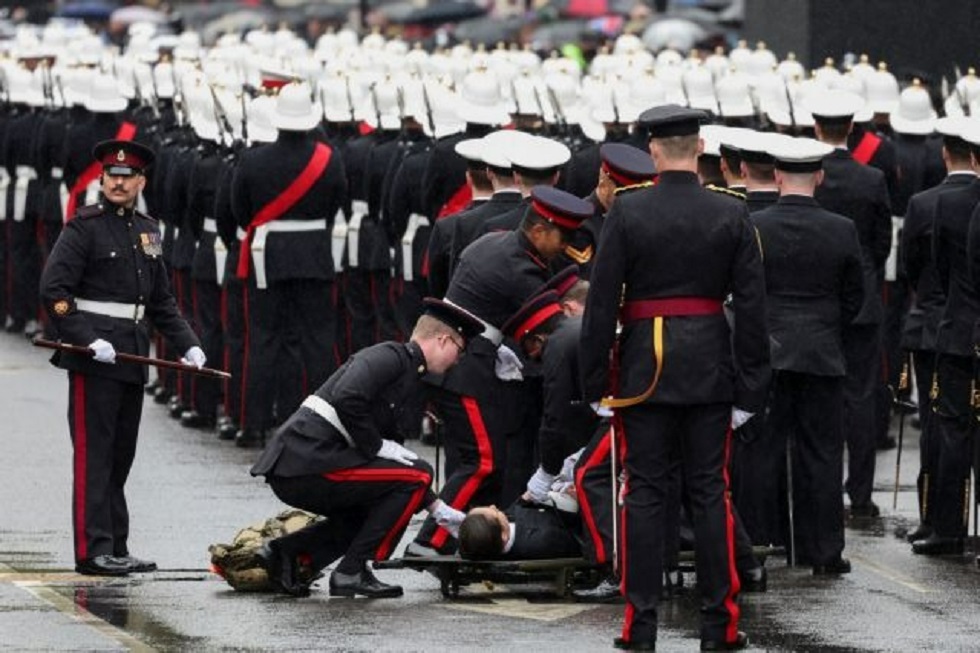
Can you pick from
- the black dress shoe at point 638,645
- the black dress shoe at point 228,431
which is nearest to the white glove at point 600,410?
the black dress shoe at point 638,645

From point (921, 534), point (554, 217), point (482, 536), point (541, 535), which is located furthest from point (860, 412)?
point (482, 536)

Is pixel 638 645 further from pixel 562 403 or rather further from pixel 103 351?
pixel 103 351

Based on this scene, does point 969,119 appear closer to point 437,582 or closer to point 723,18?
point 437,582

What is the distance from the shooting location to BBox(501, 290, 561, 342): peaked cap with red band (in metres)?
13.6

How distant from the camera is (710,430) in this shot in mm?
12289

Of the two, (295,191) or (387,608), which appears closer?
(387,608)

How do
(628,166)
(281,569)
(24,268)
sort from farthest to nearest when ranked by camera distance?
1. (24,268)
2. (628,166)
3. (281,569)

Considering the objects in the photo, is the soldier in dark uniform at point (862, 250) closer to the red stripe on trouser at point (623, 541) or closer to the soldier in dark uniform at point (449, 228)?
the soldier in dark uniform at point (449, 228)

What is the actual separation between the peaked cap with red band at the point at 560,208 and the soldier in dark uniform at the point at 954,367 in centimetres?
192

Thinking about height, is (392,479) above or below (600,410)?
below

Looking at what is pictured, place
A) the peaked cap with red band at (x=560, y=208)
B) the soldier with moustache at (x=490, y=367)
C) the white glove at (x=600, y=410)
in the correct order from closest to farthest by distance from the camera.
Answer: the white glove at (x=600, y=410), the peaked cap with red band at (x=560, y=208), the soldier with moustache at (x=490, y=367)

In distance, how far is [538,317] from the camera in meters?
13.7

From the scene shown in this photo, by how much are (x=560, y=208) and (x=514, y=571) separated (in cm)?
147

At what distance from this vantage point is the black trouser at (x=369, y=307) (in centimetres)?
2088
